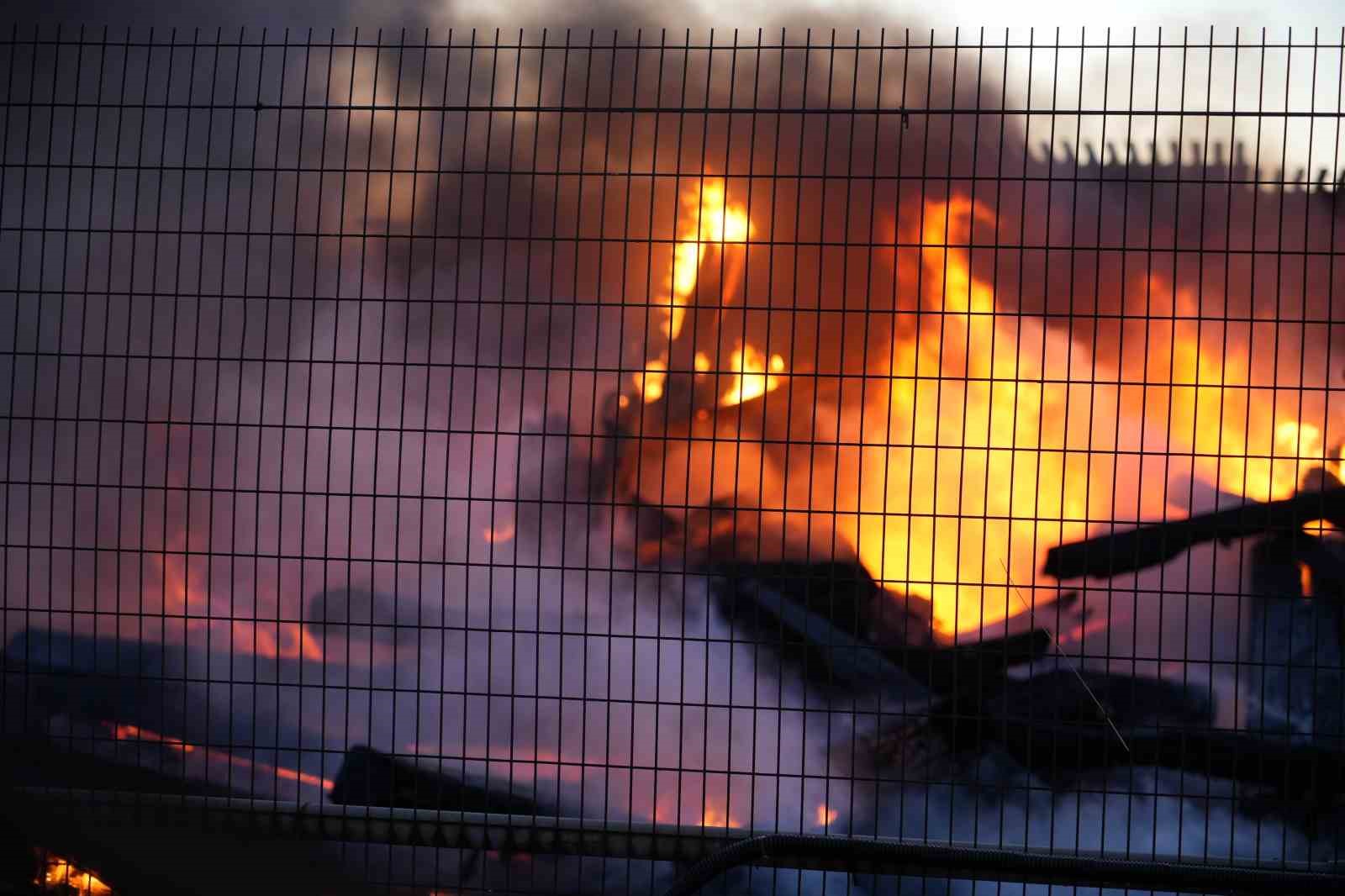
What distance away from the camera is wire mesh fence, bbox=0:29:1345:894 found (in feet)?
19.6

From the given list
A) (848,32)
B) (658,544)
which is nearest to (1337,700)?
(658,544)

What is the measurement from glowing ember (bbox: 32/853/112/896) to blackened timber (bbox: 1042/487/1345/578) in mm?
5671

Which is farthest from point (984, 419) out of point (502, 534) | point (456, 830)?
point (456, 830)

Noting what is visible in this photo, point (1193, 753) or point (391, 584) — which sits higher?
point (391, 584)

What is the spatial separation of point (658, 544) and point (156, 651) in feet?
10.4

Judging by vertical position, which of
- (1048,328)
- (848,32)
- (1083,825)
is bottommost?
(1083,825)

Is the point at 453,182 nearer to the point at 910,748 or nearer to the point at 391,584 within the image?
the point at 391,584

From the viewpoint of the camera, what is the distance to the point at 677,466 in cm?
659

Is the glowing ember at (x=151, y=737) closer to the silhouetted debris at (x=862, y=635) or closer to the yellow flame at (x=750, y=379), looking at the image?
the silhouetted debris at (x=862, y=635)

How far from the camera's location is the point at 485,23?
21.9 feet

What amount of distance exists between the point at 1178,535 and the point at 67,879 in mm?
6471

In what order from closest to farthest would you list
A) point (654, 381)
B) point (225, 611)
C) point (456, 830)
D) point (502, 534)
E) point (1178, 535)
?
point (456, 830) → point (1178, 535) → point (654, 381) → point (502, 534) → point (225, 611)

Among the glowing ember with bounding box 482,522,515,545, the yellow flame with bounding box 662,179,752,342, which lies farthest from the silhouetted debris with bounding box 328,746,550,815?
the yellow flame with bounding box 662,179,752,342

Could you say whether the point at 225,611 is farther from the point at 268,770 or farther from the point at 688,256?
the point at 688,256
